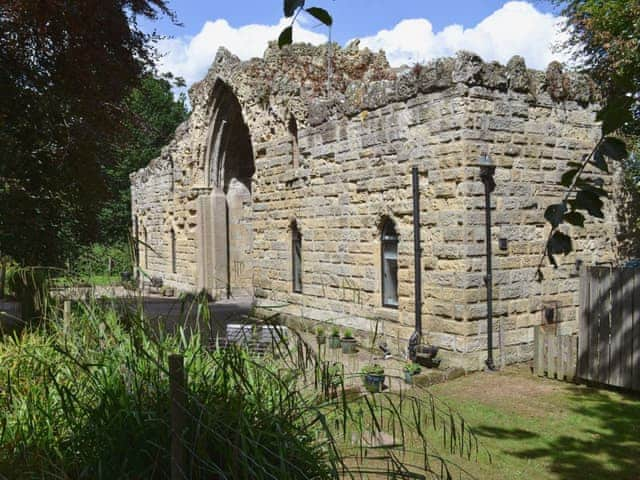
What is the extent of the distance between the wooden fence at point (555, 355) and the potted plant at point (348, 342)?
9.35 feet

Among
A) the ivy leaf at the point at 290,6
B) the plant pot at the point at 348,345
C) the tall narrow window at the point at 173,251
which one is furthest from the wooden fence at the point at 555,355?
the tall narrow window at the point at 173,251

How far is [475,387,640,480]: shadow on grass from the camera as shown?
537 cm

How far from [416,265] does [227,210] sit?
9.76 metres

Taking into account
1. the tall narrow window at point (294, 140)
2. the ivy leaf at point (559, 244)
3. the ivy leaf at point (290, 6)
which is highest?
the tall narrow window at point (294, 140)

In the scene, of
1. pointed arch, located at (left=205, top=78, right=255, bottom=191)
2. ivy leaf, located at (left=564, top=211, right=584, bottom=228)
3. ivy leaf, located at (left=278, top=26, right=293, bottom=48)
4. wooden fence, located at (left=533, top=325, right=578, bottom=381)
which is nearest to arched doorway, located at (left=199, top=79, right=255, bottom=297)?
pointed arch, located at (left=205, top=78, right=255, bottom=191)

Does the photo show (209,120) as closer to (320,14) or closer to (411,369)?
(411,369)

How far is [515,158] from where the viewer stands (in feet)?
29.9

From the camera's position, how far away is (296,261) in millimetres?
12719

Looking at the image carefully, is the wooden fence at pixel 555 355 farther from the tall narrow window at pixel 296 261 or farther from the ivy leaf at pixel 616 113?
the ivy leaf at pixel 616 113

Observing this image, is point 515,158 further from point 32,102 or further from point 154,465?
point 154,465

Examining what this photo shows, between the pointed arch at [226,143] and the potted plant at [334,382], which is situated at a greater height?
the pointed arch at [226,143]

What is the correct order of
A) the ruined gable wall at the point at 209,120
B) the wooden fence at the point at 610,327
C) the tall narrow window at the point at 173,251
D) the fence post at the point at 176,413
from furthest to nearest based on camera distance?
the tall narrow window at the point at 173,251
the ruined gable wall at the point at 209,120
the wooden fence at the point at 610,327
the fence post at the point at 176,413

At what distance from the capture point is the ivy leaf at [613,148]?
1.66 metres

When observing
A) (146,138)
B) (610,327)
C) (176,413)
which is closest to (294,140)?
(610,327)
